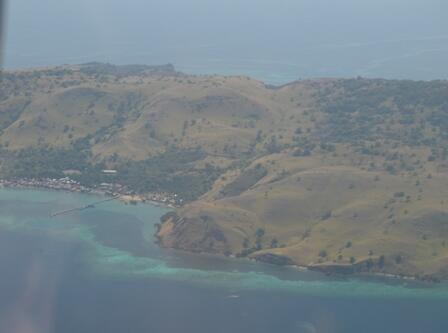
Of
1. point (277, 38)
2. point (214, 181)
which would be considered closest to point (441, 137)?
point (214, 181)

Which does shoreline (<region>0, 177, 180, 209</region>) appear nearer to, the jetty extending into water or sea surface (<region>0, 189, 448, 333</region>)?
the jetty extending into water

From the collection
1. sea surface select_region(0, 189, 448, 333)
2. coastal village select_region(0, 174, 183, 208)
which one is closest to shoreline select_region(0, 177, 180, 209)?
coastal village select_region(0, 174, 183, 208)

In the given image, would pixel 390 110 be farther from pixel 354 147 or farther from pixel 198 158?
A: pixel 198 158

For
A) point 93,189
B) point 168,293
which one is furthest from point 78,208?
point 168,293

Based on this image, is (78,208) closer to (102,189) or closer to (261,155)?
(102,189)

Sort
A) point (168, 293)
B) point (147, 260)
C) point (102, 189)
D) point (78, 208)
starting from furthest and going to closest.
Result: point (102, 189), point (78, 208), point (147, 260), point (168, 293)
